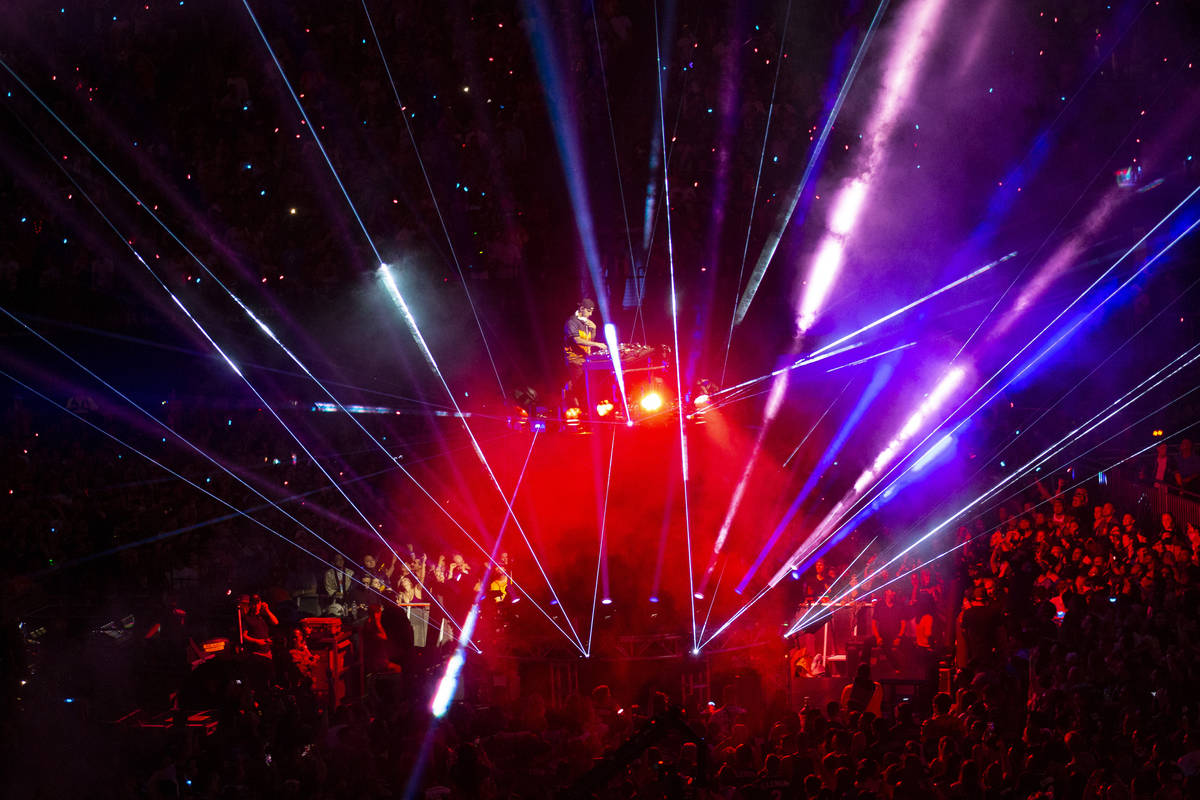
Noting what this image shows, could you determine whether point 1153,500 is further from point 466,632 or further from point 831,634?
point 466,632

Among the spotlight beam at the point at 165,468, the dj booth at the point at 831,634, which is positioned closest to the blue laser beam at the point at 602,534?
the spotlight beam at the point at 165,468

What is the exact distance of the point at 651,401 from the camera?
11477mm

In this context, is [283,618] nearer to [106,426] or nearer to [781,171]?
[106,426]

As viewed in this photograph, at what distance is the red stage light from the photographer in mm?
11438

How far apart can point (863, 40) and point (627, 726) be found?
9896 mm

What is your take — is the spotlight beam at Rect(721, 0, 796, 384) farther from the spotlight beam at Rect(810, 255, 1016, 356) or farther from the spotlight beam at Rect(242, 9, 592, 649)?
the spotlight beam at Rect(242, 9, 592, 649)

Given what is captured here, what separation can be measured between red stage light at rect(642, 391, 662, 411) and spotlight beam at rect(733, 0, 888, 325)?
2.79 meters

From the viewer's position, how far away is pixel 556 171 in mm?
14555

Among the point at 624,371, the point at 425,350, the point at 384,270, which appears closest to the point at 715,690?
the point at 624,371

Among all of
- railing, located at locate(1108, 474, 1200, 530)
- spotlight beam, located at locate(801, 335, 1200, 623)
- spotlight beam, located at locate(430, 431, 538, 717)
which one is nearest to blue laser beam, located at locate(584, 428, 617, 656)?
spotlight beam, located at locate(430, 431, 538, 717)

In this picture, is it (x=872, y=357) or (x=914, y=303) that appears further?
(x=872, y=357)

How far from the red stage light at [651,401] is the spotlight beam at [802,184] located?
2.79m

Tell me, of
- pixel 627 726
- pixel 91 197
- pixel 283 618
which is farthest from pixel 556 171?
pixel 627 726

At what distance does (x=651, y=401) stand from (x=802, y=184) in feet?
13.5
